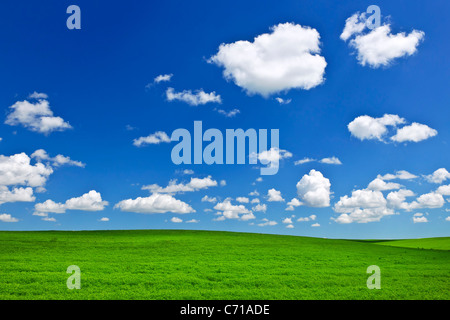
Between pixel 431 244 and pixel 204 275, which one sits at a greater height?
pixel 204 275

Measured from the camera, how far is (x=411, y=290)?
19438 millimetres

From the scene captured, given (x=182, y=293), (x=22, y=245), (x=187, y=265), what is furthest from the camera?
(x=22, y=245)

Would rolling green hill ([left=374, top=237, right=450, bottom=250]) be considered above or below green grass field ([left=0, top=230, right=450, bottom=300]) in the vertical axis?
below

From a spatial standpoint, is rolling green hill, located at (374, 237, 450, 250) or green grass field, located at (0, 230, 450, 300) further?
rolling green hill, located at (374, 237, 450, 250)

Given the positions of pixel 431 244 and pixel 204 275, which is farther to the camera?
pixel 431 244

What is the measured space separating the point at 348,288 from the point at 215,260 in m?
12.1

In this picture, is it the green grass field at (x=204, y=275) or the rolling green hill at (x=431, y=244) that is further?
the rolling green hill at (x=431, y=244)

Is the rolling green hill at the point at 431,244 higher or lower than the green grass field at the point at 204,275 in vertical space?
lower
